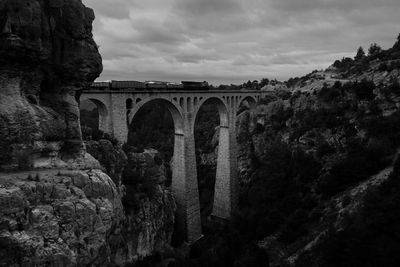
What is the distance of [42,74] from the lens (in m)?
7.88

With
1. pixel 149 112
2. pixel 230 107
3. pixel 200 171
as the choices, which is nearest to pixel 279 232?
pixel 230 107

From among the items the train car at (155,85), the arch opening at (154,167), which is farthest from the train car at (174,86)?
the arch opening at (154,167)

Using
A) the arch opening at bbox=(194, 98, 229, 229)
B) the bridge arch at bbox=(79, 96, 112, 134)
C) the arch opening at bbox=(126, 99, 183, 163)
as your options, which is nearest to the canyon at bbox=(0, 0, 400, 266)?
the arch opening at bbox=(194, 98, 229, 229)

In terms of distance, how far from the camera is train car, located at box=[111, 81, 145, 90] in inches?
827

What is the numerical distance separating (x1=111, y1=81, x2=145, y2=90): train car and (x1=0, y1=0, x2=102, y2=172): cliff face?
12.0 metres

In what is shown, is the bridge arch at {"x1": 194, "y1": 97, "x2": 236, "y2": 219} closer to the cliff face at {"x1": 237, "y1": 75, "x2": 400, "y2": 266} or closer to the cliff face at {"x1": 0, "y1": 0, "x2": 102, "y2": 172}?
the cliff face at {"x1": 237, "y1": 75, "x2": 400, "y2": 266}

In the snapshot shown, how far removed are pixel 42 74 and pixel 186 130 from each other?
18594mm

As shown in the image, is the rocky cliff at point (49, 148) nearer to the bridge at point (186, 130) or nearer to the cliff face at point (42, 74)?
the cliff face at point (42, 74)

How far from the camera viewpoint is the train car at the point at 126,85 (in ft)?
68.9

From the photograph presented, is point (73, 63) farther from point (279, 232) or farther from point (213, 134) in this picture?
point (213, 134)

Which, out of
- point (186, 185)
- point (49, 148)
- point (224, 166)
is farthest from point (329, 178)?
point (49, 148)

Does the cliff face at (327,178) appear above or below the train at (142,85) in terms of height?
below

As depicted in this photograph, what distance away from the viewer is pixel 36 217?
6164mm

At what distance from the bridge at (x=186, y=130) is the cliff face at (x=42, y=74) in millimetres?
10031
